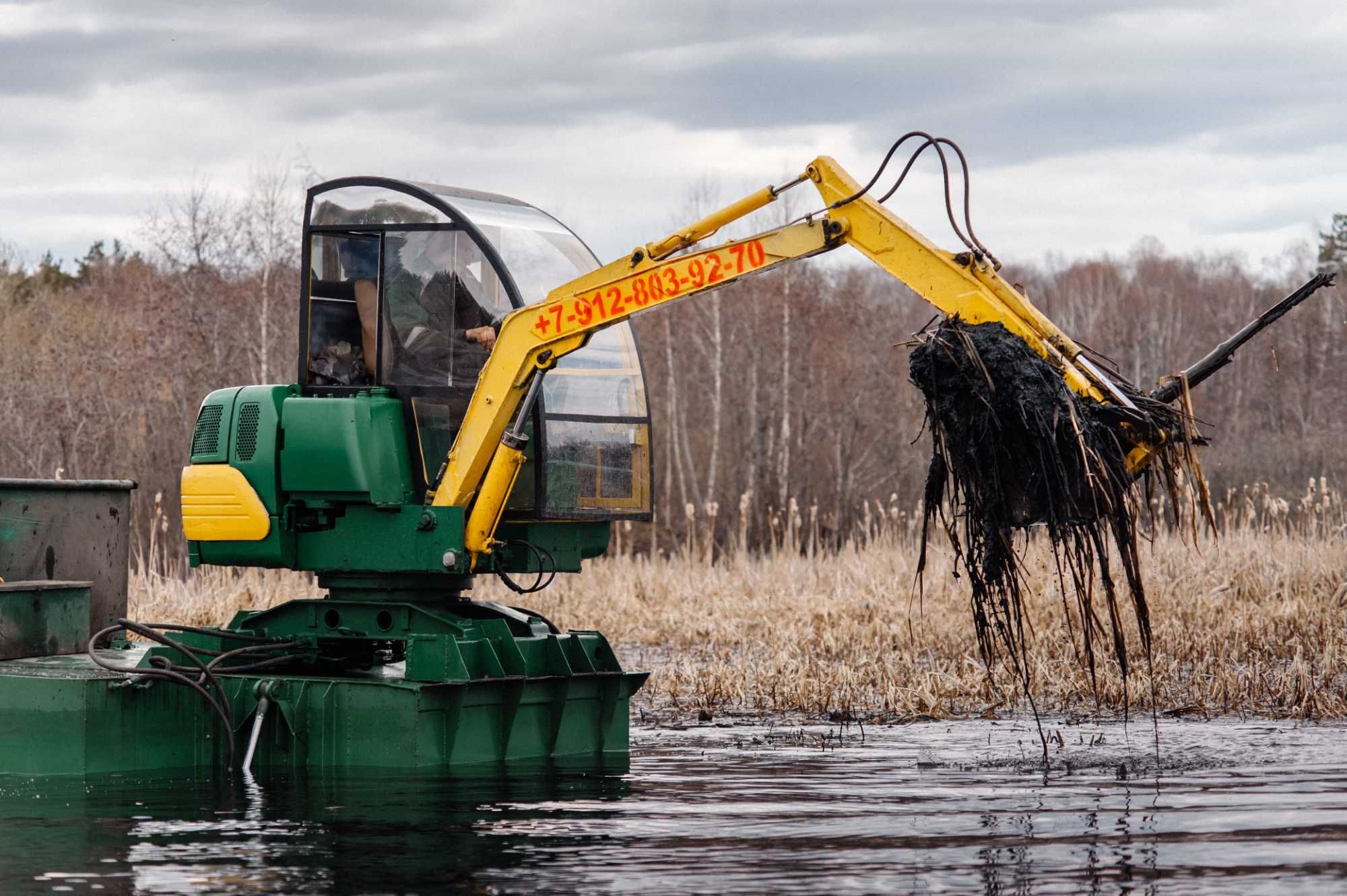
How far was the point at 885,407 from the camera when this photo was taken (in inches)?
1554

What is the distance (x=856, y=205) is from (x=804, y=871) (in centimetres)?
398

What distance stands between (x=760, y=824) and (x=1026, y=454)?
2.32 meters

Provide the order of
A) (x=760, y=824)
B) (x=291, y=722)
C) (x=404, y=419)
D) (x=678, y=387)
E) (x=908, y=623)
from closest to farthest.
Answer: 1. (x=760, y=824)
2. (x=291, y=722)
3. (x=404, y=419)
4. (x=908, y=623)
5. (x=678, y=387)

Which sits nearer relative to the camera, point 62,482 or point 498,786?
point 498,786

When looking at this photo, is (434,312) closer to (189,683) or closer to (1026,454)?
(189,683)

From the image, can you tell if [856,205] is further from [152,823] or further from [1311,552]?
[1311,552]

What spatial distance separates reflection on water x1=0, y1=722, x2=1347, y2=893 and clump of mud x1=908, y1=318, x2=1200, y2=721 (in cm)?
91

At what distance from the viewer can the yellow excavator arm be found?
8844 millimetres

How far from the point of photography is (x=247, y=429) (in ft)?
35.0

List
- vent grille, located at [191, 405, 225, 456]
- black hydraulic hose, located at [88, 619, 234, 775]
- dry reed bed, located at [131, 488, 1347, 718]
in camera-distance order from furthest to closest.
Answer: dry reed bed, located at [131, 488, 1347, 718]
vent grille, located at [191, 405, 225, 456]
black hydraulic hose, located at [88, 619, 234, 775]

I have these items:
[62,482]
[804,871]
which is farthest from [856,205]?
[62,482]

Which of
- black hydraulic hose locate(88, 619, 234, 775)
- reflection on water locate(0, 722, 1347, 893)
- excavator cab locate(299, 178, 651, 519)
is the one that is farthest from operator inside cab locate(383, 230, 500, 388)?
reflection on water locate(0, 722, 1347, 893)

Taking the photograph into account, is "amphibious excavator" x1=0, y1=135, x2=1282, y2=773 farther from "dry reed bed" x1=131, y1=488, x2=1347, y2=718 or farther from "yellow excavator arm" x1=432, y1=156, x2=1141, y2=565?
"dry reed bed" x1=131, y1=488, x2=1347, y2=718

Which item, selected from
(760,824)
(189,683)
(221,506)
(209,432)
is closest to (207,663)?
(189,683)
